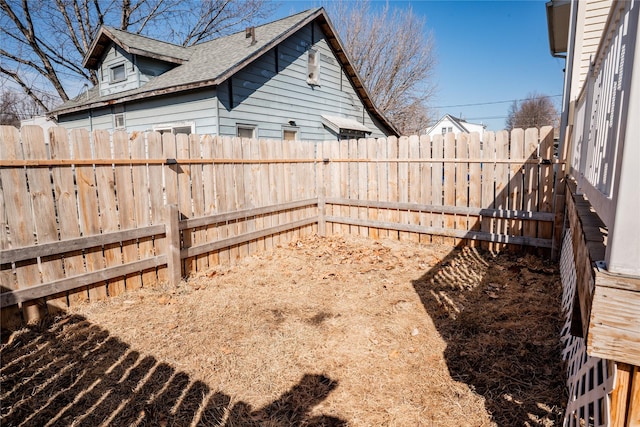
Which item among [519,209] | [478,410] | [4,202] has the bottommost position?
[478,410]

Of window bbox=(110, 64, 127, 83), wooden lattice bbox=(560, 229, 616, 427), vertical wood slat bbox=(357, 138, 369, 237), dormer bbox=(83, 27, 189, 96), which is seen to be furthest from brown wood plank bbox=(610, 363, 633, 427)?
window bbox=(110, 64, 127, 83)

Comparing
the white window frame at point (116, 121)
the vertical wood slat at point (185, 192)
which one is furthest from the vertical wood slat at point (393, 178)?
the white window frame at point (116, 121)

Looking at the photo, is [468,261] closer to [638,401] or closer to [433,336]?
[433,336]

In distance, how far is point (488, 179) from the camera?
18.5 ft

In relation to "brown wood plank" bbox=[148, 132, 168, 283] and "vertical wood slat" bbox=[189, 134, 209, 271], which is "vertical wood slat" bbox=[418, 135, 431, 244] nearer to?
"vertical wood slat" bbox=[189, 134, 209, 271]

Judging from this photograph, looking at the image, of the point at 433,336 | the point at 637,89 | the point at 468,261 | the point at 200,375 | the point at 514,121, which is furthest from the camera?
the point at 514,121

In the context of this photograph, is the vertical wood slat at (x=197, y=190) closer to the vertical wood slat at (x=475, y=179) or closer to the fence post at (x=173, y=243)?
the fence post at (x=173, y=243)

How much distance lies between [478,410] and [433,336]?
967mm

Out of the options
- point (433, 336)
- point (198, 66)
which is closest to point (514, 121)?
point (198, 66)

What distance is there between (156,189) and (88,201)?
0.77 meters

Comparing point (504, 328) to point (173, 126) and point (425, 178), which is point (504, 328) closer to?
point (425, 178)

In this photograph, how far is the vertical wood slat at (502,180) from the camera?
18.0ft

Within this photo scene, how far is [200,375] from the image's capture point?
279 centimetres

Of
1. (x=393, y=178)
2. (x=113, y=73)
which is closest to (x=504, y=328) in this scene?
(x=393, y=178)
